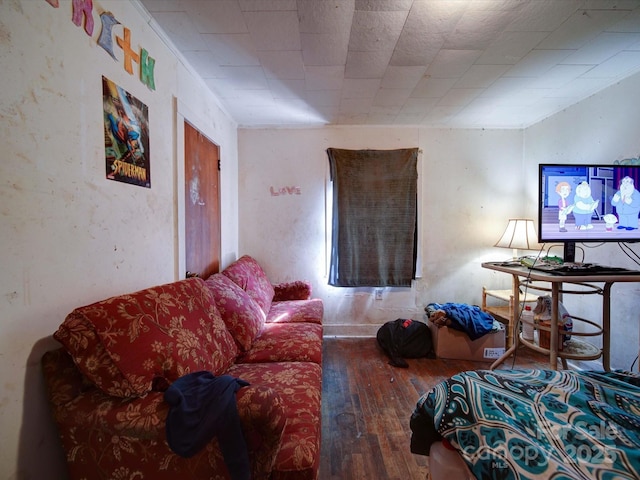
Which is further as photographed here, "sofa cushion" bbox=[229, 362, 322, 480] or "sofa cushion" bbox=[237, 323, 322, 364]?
"sofa cushion" bbox=[237, 323, 322, 364]

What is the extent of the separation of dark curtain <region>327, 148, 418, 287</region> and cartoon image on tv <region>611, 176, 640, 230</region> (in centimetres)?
156

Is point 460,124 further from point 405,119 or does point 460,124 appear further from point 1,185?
point 1,185

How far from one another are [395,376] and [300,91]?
256 centimetres

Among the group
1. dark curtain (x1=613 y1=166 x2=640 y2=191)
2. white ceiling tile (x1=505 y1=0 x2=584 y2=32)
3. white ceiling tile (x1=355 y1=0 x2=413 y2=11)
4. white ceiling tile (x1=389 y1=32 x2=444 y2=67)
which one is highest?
white ceiling tile (x1=389 y1=32 x2=444 y2=67)

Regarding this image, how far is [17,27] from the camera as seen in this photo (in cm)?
84

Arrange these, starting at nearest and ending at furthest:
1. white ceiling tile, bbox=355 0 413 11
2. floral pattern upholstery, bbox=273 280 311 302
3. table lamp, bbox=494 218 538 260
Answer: white ceiling tile, bbox=355 0 413 11 < table lamp, bbox=494 218 538 260 < floral pattern upholstery, bbox=273 280 311 302

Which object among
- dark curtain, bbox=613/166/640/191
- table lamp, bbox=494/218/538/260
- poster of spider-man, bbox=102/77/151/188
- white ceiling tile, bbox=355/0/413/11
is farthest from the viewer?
table lamp, bbox=494/218/538/260

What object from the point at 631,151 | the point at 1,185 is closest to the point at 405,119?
the point at 631,151

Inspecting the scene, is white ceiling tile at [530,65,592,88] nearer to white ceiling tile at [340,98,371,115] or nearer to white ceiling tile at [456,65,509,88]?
white ceiling tile at [456,65,509,88]

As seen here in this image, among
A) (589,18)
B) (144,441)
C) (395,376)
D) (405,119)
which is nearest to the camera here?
(144,441)

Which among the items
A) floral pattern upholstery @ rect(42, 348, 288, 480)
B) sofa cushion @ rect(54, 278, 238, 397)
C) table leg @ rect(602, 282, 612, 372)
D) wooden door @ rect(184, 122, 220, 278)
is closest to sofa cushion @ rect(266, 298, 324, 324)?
wooden door @ rect(184, 122, 220, 278)

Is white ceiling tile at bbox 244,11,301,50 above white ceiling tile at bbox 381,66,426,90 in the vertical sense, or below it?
below

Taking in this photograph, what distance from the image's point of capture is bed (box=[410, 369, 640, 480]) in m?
0.65

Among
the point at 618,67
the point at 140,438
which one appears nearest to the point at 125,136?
the point at 140,438
